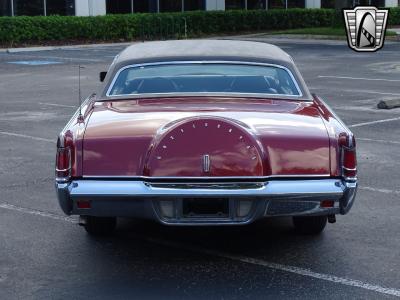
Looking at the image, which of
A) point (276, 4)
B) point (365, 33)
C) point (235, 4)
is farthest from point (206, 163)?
point (276, 4)

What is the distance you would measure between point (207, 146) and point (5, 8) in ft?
103

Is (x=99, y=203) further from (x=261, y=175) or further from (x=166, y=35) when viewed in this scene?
(x=166, y=35)

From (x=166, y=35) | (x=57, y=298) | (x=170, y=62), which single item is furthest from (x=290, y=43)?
(x=57, y=298)

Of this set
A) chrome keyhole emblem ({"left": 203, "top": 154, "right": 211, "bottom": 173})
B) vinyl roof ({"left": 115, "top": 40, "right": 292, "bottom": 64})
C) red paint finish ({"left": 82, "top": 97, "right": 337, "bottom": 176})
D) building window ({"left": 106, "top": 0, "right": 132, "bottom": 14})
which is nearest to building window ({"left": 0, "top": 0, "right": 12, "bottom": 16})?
building window ({"left": 106, "top": 0, "right": 132, "bottom": 14})

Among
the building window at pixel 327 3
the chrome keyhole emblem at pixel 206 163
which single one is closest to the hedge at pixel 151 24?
the building window at pixel 327 3

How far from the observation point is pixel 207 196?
5730 millimetres

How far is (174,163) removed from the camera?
580 cm

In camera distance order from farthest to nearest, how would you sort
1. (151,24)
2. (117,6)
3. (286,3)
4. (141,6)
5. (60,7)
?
(286,3), (141,6), (117,6), (151,24), (60,7)

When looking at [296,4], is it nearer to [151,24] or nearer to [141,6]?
[141,6]

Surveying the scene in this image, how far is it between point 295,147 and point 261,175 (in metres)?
0.32

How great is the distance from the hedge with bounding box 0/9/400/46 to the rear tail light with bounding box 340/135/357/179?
28.7 m

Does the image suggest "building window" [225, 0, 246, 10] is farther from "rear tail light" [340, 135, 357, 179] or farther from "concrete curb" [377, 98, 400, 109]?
"rear tail light" [340, 135, 357, 179]

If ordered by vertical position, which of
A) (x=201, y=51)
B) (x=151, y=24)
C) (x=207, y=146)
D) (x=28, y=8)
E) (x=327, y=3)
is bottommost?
(x=151, y=24)

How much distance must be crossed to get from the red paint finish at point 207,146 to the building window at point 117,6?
3473 cm
